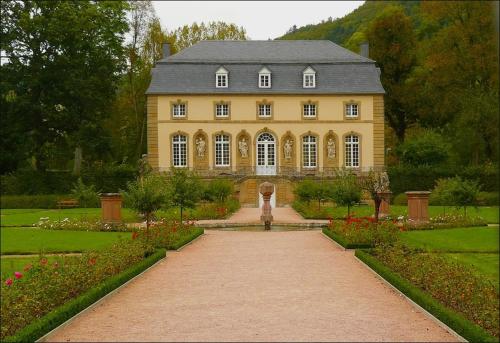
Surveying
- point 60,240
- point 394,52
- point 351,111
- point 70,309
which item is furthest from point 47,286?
point 394,52

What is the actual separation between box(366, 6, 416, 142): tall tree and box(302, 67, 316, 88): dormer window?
238 inches

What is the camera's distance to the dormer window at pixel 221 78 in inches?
1564

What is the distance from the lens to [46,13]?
34.6 m

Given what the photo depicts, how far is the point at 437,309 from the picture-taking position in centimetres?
773

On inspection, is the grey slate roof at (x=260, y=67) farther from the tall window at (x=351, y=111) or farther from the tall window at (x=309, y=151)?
the tall window at (x=309, y=151)

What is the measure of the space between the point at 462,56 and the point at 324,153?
926cm

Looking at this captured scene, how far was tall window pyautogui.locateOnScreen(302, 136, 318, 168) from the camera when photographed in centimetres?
3969

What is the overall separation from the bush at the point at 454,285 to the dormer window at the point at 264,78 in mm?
28946

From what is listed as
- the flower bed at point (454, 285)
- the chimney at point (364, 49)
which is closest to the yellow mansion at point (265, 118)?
the chimney at point (364, 49)

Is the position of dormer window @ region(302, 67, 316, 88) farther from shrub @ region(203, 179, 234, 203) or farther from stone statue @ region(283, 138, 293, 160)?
shrub @ region(203, 179, 234, 203)

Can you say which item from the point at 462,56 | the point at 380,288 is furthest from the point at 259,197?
the point at 380,288

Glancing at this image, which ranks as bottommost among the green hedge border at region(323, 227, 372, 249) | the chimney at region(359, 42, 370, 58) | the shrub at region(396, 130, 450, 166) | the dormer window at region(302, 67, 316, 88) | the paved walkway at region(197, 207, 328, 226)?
the paved walkway at region(197, 207, 328, 226)

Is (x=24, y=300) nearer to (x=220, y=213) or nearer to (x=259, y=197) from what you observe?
(x=220, y=213)

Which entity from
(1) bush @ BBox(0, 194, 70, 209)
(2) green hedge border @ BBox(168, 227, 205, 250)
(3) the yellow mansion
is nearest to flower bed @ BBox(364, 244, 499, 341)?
(2) green hedge border @ BBox(168, 227, 205, 250)
